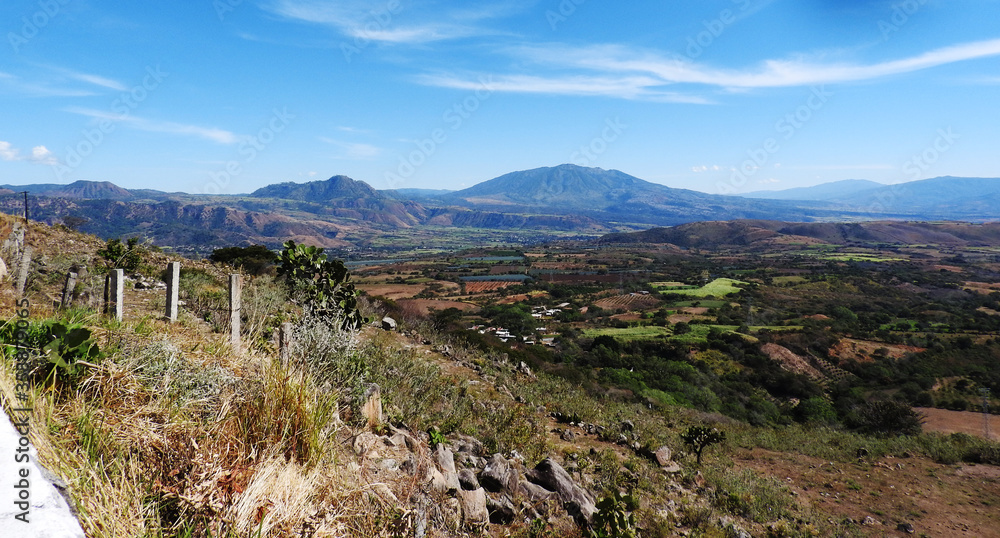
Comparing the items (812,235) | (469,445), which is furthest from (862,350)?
Answer: (812,235)

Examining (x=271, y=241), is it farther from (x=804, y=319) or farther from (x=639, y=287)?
(x=804, y=319)

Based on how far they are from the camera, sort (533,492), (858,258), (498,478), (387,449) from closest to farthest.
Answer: (387,449) → (498,478) → (533,492) → (858,258)

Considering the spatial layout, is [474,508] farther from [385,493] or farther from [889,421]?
[889,421]

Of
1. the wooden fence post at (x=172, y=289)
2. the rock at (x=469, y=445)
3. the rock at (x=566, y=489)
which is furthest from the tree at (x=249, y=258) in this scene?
the rock at (x=566, y=489)

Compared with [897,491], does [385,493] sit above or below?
above

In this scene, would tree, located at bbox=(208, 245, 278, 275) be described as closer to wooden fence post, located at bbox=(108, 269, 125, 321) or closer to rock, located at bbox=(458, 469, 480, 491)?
wooden fence post, located at bbox=(108, 269, 125, 321)

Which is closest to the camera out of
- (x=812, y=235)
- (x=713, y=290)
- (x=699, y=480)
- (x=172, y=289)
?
(x=172, y=289)

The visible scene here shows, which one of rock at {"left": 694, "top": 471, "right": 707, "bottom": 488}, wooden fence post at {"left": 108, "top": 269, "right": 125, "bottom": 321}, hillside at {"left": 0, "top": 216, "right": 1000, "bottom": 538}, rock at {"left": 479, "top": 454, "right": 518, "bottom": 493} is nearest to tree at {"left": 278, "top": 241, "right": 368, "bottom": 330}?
hillside at {"left": 0, "top": 216, "right": 1000, "bottom": 538}
